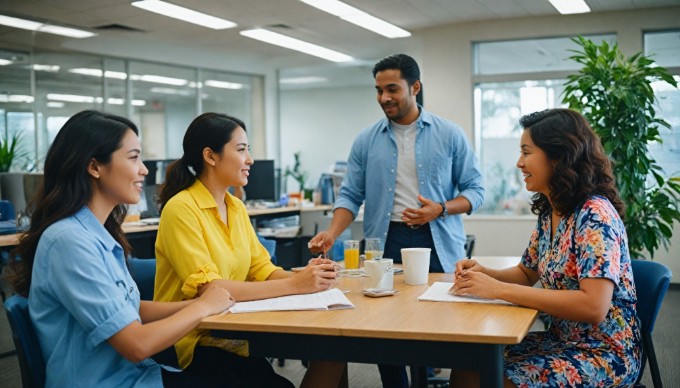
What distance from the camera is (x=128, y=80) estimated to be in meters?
9.82

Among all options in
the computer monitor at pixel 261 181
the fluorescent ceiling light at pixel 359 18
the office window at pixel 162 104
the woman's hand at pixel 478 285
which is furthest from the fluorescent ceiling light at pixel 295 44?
the woman's hand at pixel 478 285

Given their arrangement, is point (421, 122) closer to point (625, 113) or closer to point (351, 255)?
point (351, 255)

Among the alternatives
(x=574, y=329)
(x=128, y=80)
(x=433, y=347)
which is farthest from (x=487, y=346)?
(x=128, y=80)

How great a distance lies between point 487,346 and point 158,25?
7.78m

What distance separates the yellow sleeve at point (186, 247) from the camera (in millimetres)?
2141

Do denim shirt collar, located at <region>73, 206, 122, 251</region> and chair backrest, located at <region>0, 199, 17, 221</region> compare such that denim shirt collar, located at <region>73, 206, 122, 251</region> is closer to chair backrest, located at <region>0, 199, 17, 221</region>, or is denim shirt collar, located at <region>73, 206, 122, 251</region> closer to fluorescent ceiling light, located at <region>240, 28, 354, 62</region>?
chair backrest, located at <region>0, 199, 17, 221</region>

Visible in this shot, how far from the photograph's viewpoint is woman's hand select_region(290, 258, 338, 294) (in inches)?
87.4

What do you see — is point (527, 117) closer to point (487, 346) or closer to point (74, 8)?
point (487, 346)

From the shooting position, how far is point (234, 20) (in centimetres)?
847

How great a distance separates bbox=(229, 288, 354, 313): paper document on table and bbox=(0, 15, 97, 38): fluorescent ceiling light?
22.4 ft

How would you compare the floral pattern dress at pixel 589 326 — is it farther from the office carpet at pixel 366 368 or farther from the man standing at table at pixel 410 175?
the office carpet at pixel 366 368

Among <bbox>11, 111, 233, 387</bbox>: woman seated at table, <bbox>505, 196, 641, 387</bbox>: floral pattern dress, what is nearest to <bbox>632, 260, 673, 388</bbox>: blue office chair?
<bbox>505, 196, 641, 387</bbox>: floral pattern dress

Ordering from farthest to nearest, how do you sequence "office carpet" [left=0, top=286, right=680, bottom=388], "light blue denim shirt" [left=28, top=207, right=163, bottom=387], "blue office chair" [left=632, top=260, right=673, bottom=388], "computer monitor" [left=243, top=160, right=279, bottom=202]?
1. "computer monitor" [left=243, top=160, right=279, bottom=202]
2. "office carpet" [left=0, top=286, right=680, bottom=388]
3. "blue office chair" [left=632, top=260, right=673, bottom=388]
4. "light blue denim shirt" [left=28, top=207, right=163, bottom=387]

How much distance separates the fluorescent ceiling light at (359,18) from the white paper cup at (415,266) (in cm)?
547
